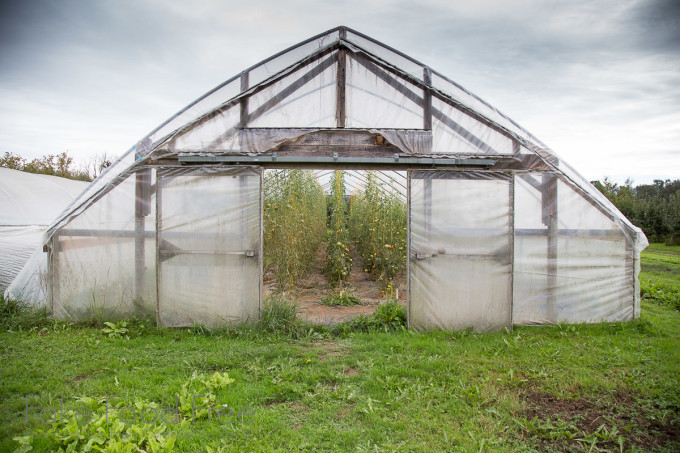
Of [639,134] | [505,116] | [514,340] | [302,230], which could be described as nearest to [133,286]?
[302,230]

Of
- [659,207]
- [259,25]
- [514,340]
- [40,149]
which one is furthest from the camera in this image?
[659,207]

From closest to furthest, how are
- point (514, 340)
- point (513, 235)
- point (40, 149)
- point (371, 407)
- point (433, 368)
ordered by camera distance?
point (371, 407), point (433, 368), point (514, 340), point (513, 235), point (40, 149)

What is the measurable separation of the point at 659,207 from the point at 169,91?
2308cm

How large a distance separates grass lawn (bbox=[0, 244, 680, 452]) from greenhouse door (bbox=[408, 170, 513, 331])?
31cm

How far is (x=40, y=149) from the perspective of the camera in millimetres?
16625

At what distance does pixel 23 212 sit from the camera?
6996 mm

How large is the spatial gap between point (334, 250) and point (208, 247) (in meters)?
3.07

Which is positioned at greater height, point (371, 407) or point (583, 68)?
point (583, 68)

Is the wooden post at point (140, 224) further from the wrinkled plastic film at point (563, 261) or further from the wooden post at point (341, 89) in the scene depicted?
the wrinkled plastic film at point (563, 261)

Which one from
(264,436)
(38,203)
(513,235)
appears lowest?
(264,436)

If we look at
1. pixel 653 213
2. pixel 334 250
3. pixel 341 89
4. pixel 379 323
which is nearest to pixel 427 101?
pixel 341 89

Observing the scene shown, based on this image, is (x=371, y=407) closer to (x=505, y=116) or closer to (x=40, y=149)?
(x=505, y=116)

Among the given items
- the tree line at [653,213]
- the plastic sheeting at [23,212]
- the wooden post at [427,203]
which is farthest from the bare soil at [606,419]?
the tree line at [653,213]

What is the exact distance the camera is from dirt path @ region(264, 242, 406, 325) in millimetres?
5633
